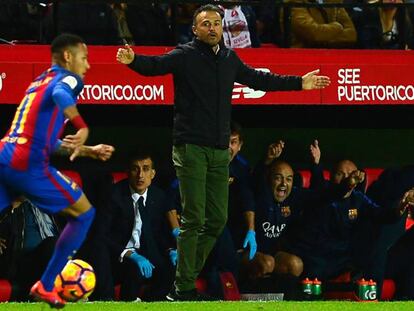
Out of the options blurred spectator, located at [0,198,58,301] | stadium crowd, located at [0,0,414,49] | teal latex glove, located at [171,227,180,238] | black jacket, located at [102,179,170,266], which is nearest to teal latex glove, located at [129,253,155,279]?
black jacket, located at [102,179,170,266]

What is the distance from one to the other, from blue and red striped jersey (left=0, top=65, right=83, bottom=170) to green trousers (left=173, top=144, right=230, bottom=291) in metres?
1.48

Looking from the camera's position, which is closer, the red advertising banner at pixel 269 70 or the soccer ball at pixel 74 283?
the soccer ball at pixel 74 283

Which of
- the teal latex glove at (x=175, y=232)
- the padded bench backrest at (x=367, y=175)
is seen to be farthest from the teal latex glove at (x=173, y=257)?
the padded bench backrest at (x=367, y=175)

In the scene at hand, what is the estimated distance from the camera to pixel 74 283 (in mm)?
8258

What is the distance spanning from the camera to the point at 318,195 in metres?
11.7

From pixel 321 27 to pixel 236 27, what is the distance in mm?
760

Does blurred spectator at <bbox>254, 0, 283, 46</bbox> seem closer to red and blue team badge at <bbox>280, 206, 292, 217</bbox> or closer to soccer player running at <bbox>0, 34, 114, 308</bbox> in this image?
red and blue team badge at <bbox>280, 206, 292, 217</bbox>

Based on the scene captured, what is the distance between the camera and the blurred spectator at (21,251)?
1065cm

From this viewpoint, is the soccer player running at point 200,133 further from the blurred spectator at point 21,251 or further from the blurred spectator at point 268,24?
the blurred spectator at point 268,24

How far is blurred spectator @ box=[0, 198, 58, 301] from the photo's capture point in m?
10.6

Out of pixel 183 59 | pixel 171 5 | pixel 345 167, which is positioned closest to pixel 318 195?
pixel 345 167

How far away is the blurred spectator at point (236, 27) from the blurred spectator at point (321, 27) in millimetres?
391

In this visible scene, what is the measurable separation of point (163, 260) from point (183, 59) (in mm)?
2361

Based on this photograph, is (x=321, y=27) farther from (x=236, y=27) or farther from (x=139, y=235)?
(x=139, y=235)
